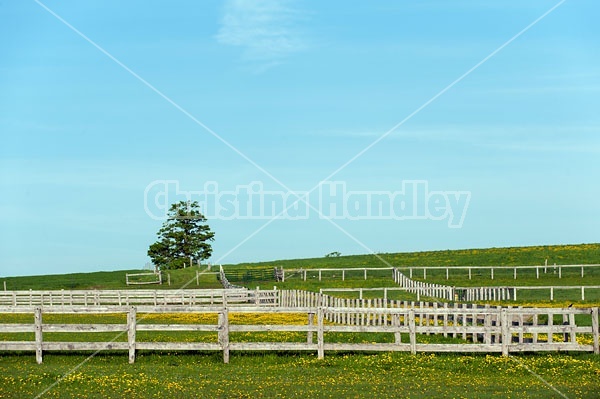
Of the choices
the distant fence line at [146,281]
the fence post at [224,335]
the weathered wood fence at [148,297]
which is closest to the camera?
the fence post at [224,335]

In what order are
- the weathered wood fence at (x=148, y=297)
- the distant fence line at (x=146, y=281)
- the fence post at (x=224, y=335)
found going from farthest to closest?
the distant fence line at (x=146, y=281) < the weathered wood fence at (x=148, y=297) < the fence post at (x=224, y=335)

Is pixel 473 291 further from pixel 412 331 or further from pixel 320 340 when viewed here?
pixel 320 340

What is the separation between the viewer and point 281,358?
24.4 meters

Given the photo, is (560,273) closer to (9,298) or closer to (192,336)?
(9,298)

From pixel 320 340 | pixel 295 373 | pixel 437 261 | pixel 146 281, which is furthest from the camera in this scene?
pixel 437 261

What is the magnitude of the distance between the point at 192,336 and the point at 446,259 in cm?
6626

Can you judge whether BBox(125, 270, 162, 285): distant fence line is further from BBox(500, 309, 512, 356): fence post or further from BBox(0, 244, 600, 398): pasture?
BBox(500, 309, 512, 356): fence post

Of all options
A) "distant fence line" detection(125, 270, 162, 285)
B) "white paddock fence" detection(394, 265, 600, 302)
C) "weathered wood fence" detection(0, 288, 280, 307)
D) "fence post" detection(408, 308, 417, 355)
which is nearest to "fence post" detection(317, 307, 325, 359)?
"fence post" detection(408, 308, 417, 355)

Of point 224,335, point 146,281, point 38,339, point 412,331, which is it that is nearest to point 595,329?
point 412,331

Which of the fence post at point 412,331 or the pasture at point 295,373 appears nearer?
the pasture at point 295,373

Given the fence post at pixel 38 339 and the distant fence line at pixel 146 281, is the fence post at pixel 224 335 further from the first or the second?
the distant fence line at pixel 146 281

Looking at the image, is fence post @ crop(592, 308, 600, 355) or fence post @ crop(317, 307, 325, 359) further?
fence post @ crop(592, 308, 600, 355)

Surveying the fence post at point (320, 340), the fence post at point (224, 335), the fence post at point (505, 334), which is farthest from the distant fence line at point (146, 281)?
the fence post at point (505, 334)

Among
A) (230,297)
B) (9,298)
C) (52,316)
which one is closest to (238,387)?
(52,316)
